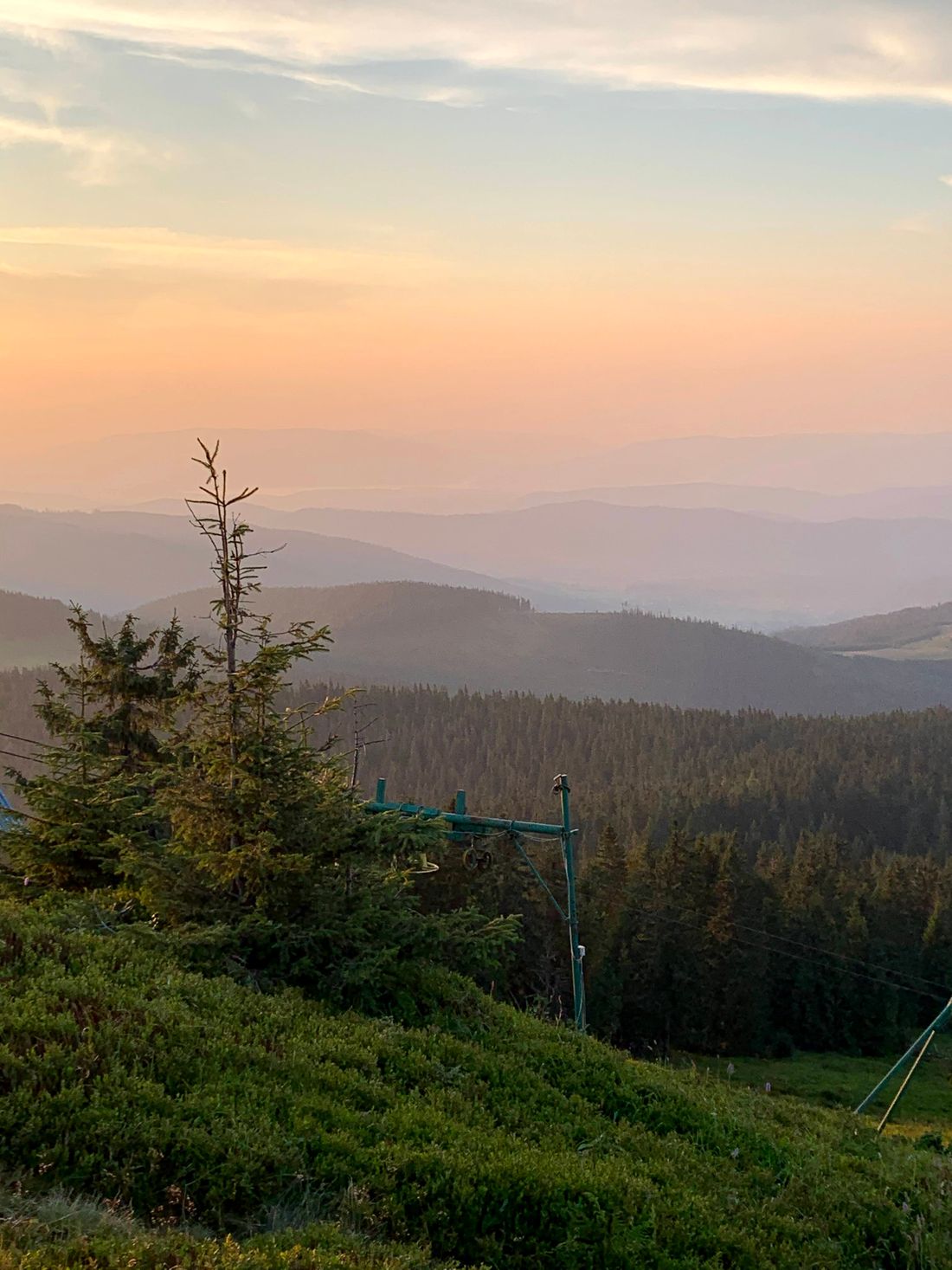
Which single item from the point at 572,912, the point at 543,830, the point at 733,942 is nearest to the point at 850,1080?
the point at 733,942

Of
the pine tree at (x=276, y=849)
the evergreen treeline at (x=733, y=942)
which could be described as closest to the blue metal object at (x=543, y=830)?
the pine tree at (x=276, y=849)

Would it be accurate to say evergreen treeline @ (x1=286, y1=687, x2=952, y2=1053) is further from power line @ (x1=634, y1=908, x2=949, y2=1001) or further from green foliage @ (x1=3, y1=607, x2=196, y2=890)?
green foliage @ (x1=3, y1=607, x2=196, y2=890)

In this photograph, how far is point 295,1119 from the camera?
11.0m

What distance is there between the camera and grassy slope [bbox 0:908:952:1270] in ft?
31.0

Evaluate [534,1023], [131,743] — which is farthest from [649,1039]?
[534,1023]

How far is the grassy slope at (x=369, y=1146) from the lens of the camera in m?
9.45

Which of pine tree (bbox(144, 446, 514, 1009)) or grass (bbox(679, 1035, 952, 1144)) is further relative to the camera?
grass (bbox(679, 1035, 952, 1144))

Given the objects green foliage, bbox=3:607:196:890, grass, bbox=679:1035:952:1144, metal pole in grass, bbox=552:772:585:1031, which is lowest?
grass, bbox=679:1035:952:1144

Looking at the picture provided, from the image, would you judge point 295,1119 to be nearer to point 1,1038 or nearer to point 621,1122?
point 1,1038

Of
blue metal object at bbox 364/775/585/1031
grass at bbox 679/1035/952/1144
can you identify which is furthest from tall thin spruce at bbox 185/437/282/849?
grass at bbox 679/1035/952/1144

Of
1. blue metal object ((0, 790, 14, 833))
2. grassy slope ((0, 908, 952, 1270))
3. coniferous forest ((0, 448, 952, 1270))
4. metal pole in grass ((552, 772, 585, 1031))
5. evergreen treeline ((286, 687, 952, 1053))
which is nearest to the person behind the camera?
grassy slope ((0, 908, 952, 1270))

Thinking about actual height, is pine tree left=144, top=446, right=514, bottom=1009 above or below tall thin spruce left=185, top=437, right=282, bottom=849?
below

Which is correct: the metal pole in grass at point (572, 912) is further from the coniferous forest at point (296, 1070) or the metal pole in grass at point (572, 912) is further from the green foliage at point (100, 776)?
the green foliage at point (100, 776)

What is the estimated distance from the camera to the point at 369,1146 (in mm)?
11008
